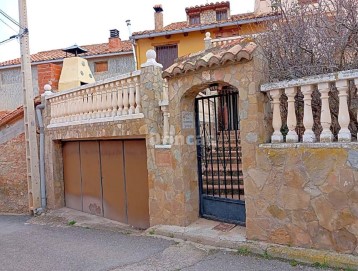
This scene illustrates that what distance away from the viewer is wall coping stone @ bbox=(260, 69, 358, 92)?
360 cm

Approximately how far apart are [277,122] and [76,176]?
5901mm

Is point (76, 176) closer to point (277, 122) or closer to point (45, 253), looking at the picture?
point (45, 253)

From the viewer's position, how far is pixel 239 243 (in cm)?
437

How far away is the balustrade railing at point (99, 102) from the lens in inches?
241

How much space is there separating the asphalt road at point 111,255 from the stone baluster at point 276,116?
60.7 inches

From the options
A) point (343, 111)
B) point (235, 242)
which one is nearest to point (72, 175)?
point (235, 242)

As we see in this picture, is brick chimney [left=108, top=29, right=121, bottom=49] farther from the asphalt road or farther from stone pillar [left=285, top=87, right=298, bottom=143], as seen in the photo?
stone pillar [left=285, top=87, right=298, bottom=143]

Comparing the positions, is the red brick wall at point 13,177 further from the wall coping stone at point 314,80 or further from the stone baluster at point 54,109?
the wall coping stone at point 314,80

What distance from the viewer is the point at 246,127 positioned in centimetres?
439

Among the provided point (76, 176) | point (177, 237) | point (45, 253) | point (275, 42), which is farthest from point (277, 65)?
point (76, 176)

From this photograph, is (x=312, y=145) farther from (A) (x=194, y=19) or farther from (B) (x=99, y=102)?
(A) (x=194, y=19)

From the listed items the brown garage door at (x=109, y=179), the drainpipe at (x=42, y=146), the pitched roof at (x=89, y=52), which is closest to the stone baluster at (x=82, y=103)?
the brown garage door at (x=109, y=179)

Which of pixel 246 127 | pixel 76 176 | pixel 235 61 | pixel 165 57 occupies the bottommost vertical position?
pixel 76 176

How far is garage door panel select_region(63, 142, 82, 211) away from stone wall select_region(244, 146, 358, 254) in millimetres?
5285
